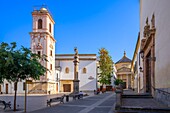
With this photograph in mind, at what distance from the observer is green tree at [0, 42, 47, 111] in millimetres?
17031

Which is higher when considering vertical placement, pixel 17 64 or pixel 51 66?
pixel 51 66

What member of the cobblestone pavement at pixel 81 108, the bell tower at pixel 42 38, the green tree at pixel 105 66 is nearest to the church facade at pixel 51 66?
the bell tower at pixel 42 38

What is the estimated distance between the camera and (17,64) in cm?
1780

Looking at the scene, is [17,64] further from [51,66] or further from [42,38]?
[51,66]

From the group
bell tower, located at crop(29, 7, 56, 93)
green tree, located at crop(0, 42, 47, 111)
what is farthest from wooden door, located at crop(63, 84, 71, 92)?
green tree, located at crop(0, 42, 47, 111)

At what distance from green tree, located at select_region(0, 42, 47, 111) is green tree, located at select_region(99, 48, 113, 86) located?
4435cm

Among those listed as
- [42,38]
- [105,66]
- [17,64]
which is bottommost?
[17,64]

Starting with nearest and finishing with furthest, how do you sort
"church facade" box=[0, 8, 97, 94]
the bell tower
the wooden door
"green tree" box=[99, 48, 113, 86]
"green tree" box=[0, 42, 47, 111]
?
"green tree" box=[0, 42, 47, 111] → the bell tower → "church facade" box=[0, 8, 97, 94] → "green tree" box=[99, 48, 113, 86] → the wooden door

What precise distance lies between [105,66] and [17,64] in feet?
152

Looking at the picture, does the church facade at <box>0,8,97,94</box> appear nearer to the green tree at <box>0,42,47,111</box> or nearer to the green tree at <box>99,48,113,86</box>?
the green tree at <box>99,48,113,86</box>

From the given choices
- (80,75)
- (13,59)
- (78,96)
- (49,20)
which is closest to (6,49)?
(13,59)

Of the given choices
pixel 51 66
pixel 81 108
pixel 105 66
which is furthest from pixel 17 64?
pixel 105 66

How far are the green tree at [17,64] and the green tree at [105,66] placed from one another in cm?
4435

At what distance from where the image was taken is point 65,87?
6688 cm
